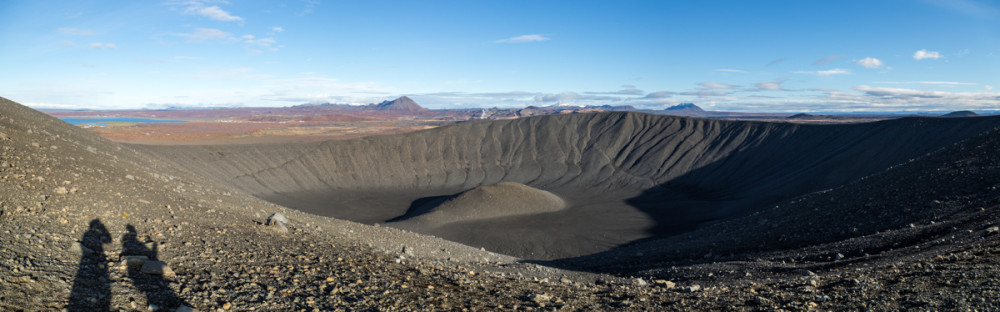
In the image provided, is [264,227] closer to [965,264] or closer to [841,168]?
[965,264]

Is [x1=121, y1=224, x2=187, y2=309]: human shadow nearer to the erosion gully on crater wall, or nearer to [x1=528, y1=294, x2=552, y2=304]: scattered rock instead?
[x1=528, y1=294, x2=552, y2=304]: scattered rock

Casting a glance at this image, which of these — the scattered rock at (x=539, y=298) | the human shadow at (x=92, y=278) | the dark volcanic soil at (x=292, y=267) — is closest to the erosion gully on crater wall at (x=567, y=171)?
the dark volcanic soil at (x=292, y=267)

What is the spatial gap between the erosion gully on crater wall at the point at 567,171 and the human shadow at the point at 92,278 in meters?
21.3

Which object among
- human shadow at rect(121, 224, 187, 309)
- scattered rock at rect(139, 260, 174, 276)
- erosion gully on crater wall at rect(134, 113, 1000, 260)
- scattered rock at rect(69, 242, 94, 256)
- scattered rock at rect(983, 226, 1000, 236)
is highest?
scattered rock at rect(69, 242, 94, 256)

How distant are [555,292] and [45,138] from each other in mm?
14835

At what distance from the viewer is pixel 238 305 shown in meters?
5.91

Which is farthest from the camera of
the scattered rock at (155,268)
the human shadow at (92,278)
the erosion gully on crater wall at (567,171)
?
the erosion gully on crater wall at (567,171)

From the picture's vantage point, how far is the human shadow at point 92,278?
5.26 m

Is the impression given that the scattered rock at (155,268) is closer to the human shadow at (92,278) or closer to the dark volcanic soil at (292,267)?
the dark volcanic soil at (292,267)

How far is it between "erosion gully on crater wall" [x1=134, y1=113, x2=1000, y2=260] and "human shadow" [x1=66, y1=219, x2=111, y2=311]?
69.7 ft

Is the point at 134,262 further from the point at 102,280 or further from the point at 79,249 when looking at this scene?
the point at 79,249

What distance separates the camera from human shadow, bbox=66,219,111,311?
526 cm

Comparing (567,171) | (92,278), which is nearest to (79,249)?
(92,278)


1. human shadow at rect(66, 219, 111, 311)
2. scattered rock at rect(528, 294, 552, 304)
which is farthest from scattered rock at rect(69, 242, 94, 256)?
scattered rock at rect(528, 294, 552, 304)
